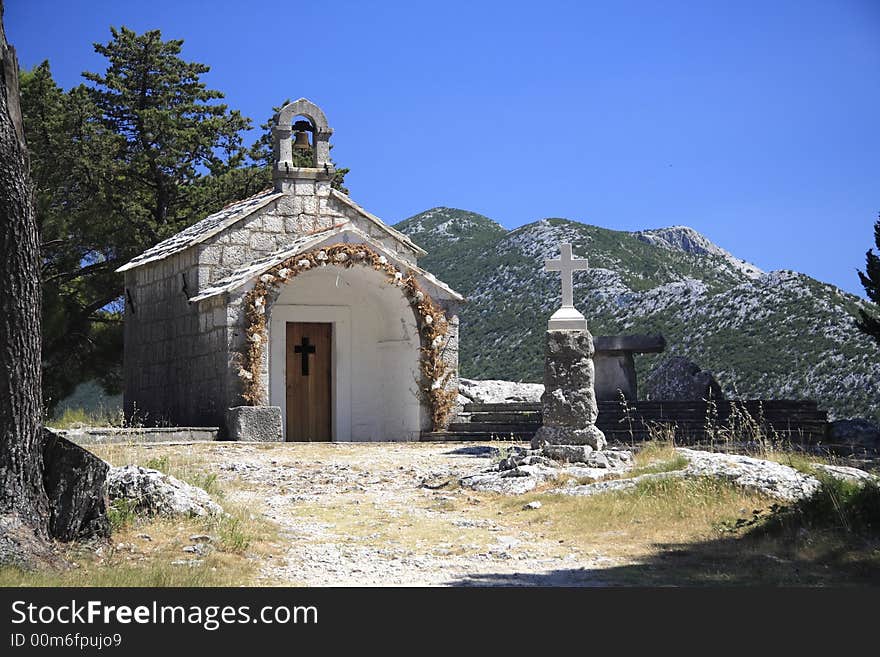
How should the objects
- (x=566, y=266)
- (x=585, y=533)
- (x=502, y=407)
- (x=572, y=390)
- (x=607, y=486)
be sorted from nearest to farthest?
1. (x=585, y=533)
2. (x=607, y=486)
3. (x=572, y=390)
4. (x=566, y=266)
5. (x=502, y=407)

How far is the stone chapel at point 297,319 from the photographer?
17.1 meters

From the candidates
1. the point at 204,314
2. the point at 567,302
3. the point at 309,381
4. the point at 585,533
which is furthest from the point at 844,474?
the point at 309,381

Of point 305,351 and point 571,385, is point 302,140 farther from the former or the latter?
point 571,385

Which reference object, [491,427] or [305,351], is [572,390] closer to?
[491,427]

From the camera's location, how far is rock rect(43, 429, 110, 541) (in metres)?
7.85

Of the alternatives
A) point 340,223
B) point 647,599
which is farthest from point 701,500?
point 340,223

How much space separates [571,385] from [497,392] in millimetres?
14374

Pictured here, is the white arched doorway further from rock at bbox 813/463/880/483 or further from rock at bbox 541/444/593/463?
rock at bbox 813/463/880/483

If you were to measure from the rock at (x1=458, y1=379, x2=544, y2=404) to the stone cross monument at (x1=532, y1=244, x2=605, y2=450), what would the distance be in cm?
1181

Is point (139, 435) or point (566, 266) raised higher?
point (566, 266)

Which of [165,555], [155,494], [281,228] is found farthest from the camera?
[281,228]

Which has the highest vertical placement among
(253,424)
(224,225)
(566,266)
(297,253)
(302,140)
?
(302,140)

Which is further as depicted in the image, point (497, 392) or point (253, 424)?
point (497, 392)

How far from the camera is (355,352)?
19891mm
